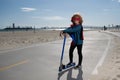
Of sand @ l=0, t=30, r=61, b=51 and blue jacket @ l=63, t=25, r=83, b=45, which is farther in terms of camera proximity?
sand @ l=0, t=30, r=61, b=51

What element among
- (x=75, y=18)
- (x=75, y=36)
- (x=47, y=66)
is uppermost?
(x=75, y=18)

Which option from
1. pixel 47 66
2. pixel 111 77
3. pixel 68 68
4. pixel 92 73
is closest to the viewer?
pixel 111 77

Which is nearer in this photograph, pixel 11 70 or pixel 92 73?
pixel 92 73

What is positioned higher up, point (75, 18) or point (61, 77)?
point (75, 18)

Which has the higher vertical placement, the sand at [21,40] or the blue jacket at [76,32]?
the blue jacket at [76,32]

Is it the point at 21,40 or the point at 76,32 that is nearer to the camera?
the point at 76,32

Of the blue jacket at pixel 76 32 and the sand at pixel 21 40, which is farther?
the sand at pixel 21 40

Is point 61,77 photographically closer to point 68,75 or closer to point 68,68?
point 68,75

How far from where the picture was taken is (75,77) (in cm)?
729

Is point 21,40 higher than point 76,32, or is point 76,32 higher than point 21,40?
point 76,32

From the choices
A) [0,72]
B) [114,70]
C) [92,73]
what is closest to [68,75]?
[92,73]

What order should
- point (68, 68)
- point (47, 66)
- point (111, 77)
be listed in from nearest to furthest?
point (111, 77) → point (68, 68) → point (47, 66)

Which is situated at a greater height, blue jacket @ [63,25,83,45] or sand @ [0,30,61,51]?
blue jacket @ [63,25,83,45]

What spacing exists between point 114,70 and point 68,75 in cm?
190
